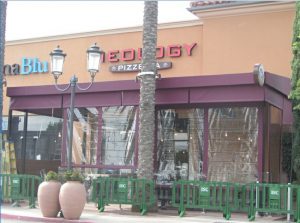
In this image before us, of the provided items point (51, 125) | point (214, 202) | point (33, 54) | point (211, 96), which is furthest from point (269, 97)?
point (33, 54)

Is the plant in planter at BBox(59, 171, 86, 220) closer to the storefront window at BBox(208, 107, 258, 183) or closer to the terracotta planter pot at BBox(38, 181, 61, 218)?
the terracotta planter pot at BBox(38, 181, 61, 218)

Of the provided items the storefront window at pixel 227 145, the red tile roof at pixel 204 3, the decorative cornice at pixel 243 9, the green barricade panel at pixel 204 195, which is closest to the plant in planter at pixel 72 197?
the green barricade panel at pixel 204 195

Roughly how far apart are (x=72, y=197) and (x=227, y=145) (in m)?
6.17

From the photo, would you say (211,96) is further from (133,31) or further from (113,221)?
(133,31)

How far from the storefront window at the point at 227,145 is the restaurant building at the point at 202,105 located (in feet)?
0.11

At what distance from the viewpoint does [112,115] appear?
19.3 metres

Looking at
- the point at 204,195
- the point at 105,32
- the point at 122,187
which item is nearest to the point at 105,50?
the point at 105,32

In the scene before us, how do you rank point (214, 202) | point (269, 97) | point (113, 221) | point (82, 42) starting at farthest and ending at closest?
1. point (82, 42)
2. point (269, 97)
3. point (214, 202)
4. point (113, 221)

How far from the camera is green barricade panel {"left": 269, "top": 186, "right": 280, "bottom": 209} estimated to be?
49.4ft

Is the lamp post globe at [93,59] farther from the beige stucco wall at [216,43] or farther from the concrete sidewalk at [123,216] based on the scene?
the beige stucco wall at [216,43]

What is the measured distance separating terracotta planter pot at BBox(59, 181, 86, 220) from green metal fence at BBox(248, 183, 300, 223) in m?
4.76

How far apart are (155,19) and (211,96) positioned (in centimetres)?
300

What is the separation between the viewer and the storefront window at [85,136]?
19516 millimetres

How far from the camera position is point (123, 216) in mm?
15781
